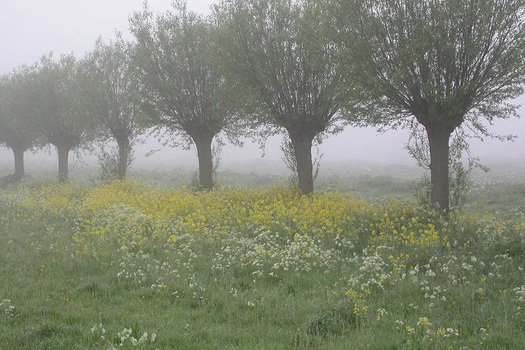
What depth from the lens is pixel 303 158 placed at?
20844 mm

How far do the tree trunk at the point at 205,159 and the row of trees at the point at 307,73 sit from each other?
8 centimetres

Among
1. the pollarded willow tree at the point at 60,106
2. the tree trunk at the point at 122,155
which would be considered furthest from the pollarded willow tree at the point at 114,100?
the pollarded willow tree at the point at 60,106

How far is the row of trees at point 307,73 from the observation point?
13992 millimetres

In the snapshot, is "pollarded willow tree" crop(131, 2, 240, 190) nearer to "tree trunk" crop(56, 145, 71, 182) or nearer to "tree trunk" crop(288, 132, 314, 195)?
"tree trunk" crop(288, 132, 314, 195)

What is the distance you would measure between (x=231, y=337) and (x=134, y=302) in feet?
9.03

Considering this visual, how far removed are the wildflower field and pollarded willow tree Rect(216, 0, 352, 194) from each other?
4247mm

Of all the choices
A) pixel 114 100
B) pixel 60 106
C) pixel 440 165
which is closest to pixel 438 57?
pixel 440 165

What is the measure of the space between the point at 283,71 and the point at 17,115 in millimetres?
29821

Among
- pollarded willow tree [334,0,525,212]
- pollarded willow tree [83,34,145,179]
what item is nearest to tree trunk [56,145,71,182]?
pollarded willow tree [83,34,145,179]

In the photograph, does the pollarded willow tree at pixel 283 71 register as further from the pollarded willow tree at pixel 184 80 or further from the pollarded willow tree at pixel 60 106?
the pollarded willow tree at pixel 60 106

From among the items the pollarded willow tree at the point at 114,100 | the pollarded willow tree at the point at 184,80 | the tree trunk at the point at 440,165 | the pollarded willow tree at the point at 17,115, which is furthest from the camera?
the pollarded willow tree at the point at 17,115

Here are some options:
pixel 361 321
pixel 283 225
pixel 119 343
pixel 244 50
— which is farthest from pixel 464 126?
pixel 119 343

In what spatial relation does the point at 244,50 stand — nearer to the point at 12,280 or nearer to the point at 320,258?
the point at 320,258

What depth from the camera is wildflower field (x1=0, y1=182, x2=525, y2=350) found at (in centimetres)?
744
